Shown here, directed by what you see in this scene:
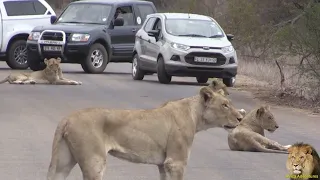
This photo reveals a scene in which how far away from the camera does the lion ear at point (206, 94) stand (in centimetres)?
840

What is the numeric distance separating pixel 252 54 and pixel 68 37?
8.40 metres

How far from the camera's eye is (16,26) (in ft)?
90.1

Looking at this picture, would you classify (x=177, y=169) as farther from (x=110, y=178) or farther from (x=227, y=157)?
(x=227, y=157)

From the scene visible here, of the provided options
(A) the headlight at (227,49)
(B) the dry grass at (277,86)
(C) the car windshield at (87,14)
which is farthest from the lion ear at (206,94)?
(C) the car windshield at (87,14)

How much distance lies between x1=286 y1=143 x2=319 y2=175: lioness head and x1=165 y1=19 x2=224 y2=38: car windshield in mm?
18124

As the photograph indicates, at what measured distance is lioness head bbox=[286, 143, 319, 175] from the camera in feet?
19.5

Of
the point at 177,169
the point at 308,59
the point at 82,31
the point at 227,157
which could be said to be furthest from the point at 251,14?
the point at 177,169

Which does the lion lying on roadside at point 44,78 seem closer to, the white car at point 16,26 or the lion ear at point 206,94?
the white car at point 16,26

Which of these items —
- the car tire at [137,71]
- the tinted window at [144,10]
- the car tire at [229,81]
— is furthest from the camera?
the tinted window at [144,10]

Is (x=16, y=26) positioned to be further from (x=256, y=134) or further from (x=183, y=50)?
(x=256, y=134)

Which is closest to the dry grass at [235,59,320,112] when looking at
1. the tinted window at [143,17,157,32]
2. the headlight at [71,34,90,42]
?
the tinted window at [143,17,157,32]

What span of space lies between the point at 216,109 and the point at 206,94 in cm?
17

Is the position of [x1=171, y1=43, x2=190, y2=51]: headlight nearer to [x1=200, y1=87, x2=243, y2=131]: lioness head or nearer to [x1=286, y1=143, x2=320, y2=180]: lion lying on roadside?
[x1=200, y1=87, x2=243, y2=131]: lioness head

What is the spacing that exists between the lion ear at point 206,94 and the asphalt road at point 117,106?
97.1 inches
